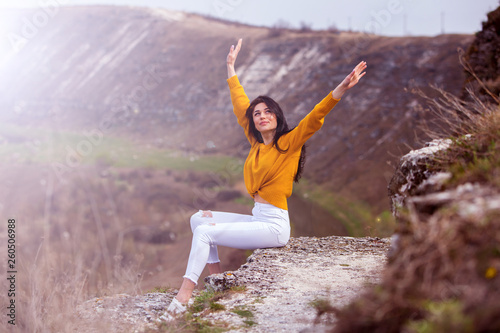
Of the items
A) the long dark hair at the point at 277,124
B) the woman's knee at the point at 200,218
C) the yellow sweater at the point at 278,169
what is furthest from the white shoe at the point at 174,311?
the long dark hair at the point at 277,124

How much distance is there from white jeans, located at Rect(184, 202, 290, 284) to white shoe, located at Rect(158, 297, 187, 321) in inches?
10.3

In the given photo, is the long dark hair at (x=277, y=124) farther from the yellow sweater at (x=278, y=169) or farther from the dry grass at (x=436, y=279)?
the dry grass at (x=436, y=279)

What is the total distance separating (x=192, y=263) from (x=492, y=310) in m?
2.72

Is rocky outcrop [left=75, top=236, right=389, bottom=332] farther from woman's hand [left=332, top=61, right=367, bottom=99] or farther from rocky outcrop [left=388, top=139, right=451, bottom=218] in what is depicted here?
woman's hand [left=332, top=61, right=367, bottom=99]

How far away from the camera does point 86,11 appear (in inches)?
2601

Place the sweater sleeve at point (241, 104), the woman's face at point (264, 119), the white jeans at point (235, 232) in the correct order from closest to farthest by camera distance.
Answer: the white jeans at point (235, 232) → the woman's face at point (264, 119) → the sweater sleeve at point (241, 104)

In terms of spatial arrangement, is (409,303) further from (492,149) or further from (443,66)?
(443,66)

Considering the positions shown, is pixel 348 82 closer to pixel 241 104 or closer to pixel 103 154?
pixel 241 104

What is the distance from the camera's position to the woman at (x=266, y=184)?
3959mm


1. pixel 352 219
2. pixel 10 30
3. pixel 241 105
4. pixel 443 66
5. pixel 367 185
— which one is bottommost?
pixel 352 219

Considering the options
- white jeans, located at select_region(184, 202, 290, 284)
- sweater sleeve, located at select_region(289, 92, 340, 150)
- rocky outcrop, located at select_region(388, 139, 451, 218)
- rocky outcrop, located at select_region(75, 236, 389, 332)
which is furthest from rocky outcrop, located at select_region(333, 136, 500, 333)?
white jeans, located at select_region(184, 202, 290, 284)

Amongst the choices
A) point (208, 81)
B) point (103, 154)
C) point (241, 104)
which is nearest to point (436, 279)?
point (241, 104)

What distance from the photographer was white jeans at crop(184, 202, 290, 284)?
3908 millimetres

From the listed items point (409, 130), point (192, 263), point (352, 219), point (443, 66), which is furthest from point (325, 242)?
point (443, 66)
